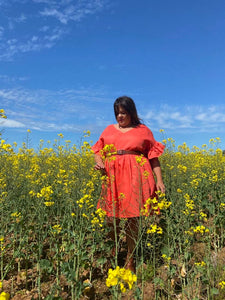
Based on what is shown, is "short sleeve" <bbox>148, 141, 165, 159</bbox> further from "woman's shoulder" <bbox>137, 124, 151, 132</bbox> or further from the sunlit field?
the sunlit field

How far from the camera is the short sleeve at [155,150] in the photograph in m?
2.61

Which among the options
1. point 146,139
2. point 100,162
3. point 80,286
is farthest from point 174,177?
point 80,286

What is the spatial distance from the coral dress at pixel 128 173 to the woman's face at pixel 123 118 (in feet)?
0.30

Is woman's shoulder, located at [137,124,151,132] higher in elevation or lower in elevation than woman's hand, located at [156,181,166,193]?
higher

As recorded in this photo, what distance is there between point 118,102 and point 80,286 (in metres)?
1.71

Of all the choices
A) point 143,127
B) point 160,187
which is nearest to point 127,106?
point 143,127

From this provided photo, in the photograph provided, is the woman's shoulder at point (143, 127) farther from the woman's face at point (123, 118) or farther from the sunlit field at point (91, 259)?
the sunlit field at point (91, 259)

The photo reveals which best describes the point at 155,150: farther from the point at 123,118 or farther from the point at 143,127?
the point at 123,118

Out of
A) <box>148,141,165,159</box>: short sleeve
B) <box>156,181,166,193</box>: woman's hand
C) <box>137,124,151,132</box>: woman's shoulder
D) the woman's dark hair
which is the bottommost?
<box>156,181,166,193</box>: woman's hand

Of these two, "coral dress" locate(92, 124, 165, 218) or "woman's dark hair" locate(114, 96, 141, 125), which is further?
"woman's dark hair" locate(114, 96, 141, 125)

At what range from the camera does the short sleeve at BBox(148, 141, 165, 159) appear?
2.61m

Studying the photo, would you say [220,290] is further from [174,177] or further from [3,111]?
[3,111]

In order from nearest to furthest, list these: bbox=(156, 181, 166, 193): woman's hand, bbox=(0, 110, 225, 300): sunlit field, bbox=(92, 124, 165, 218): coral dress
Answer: bbox=(0, 110, 225, 300): sunlit field, bbox=(92, 124, 165, 218): coral dress, bbox=(156, 181, 166, 193): woman's hand

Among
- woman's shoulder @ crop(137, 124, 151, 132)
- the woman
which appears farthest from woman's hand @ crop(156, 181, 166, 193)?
woman's shoulder @ crop(137, 124, 151, 132)
